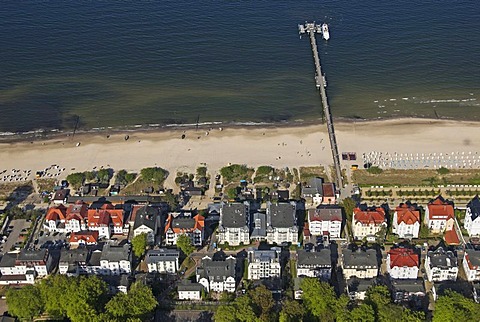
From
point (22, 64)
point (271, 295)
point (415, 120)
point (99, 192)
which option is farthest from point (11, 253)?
point (415, 120)

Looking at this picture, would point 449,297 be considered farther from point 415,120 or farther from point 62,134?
point 62,134

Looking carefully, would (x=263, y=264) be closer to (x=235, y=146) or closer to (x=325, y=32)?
(x=235, y=146)

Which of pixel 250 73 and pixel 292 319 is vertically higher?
pixel 250 73

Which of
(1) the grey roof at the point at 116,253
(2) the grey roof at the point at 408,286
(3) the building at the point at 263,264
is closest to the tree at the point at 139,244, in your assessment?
(1) the grey roof at the point at 116,253

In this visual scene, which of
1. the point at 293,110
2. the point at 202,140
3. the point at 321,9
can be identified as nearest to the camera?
the point at 202,140

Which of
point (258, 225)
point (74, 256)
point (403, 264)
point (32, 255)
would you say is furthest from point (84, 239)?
point (403, 264)
